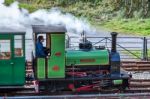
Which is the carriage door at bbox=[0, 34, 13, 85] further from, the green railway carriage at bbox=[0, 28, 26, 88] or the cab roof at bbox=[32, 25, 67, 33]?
the cab roof at bbox=[32, 25, 67, 33]

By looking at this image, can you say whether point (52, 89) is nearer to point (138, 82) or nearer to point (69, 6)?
point (138, 82)

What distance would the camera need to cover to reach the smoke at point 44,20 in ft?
80.9

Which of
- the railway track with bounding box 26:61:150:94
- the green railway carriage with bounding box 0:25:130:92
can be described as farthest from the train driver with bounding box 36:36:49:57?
the railway track with bounding box 26:61:150:94

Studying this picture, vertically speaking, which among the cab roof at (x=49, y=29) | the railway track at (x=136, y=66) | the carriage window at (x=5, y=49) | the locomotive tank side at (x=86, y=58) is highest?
the cab roof at (x=49, y=29)

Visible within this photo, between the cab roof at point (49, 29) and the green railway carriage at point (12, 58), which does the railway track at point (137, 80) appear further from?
the cab roof at point (49, 29)

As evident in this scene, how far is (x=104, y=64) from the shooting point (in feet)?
57.1

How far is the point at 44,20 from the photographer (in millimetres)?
30188

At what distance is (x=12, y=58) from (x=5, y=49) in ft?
1.27

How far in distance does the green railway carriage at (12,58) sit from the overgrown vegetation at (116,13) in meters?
29.2

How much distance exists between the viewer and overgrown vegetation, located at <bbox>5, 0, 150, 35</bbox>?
4907 centimetres

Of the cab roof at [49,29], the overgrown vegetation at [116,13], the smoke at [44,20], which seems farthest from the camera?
the overgrown vegetation at [116,13]

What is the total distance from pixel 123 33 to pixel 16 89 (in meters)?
30.0

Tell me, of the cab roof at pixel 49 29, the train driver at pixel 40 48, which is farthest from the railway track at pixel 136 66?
the train driver at pixel 40 48

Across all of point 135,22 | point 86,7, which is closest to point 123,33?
point 135,22
